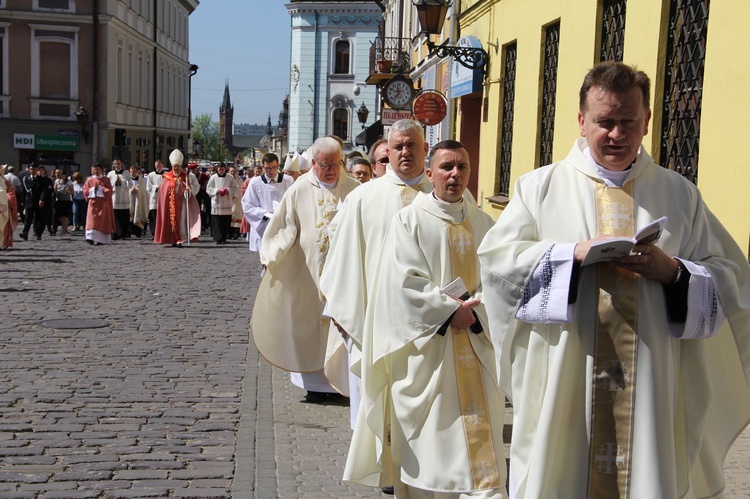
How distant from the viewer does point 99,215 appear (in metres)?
24.7

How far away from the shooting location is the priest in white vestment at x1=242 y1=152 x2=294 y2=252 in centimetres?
1145

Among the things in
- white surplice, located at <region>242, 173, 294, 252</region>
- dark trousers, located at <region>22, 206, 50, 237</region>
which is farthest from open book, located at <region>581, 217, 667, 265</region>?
dark trousers, located at <region>22, 206, 50, 237</region>

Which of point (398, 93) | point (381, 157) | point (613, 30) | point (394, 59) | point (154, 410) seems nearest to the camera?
point (154, 410)

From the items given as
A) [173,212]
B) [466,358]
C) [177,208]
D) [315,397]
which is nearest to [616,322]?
[466,358]

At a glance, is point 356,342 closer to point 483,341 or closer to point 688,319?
point 483,341

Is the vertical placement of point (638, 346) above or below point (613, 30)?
below

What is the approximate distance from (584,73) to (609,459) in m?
8.88

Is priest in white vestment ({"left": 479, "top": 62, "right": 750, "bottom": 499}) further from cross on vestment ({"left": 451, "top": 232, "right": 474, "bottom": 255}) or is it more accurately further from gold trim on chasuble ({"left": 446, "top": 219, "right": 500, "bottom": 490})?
cross on vestment ({"left": 451, "top": 232, "right": 474, "bottom": 255})

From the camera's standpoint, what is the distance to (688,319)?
366 centimetres

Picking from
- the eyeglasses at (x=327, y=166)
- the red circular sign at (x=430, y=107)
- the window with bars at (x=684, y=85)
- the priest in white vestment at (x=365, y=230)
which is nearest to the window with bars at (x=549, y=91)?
the window with bars at (x=684, y=85)

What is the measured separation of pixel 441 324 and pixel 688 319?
5.85 feet

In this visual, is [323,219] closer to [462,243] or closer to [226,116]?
[462,243]

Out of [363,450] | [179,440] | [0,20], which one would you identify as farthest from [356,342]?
[0,20]

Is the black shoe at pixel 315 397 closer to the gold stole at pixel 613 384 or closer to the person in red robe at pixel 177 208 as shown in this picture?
the gold stole at pixel 613 384
